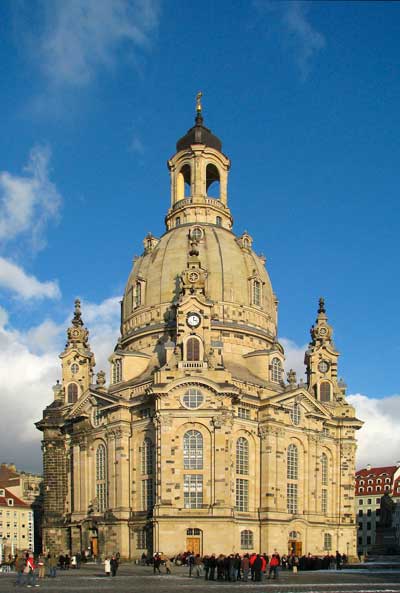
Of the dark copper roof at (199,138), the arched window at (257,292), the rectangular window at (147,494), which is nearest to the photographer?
the rectangular window at (147,494)

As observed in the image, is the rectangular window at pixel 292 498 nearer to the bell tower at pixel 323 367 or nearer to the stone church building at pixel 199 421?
the stone church building at pixel 199 421

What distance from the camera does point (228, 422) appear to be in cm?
7275

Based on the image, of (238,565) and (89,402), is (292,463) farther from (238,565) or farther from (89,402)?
(238,565)

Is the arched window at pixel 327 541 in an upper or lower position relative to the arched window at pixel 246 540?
lower

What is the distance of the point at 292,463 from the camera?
81.1 metres

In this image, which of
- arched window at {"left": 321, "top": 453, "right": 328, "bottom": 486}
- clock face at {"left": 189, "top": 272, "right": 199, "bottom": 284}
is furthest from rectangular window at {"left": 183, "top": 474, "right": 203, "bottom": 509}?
clock face at {"left": 189, "top": 272, "right": 199, "bottom": 284}

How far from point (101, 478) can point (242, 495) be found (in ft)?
49.6

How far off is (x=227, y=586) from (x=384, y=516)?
71720mm

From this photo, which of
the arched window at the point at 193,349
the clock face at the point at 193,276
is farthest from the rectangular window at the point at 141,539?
the clock face at the point at 193,276

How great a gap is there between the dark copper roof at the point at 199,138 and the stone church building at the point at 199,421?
105 cm

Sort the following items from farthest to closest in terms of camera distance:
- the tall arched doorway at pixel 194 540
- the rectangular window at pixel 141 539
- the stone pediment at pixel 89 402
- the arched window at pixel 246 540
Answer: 1. the stone pediment at pixel 89 402
2. the arched window at pixel 246 540
3. the rectangular window at pixel 141 539
4. the tall arched doorway at pixel 194 540

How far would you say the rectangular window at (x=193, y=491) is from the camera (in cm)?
7131

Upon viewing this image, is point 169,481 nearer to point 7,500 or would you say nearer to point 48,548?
A: point 48,548

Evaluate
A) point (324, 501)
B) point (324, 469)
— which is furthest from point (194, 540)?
point (324, 469)
